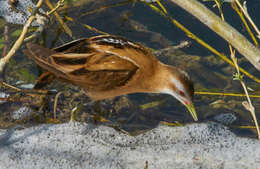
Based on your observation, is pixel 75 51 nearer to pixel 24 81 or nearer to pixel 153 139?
pixel 24 81

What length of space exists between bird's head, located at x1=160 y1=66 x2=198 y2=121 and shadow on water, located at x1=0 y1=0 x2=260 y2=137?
0.20 meters

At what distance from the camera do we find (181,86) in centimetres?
284

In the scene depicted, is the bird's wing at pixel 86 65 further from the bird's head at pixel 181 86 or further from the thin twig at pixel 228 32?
the thin twig at pixel 228 32

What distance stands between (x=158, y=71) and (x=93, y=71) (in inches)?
27.2

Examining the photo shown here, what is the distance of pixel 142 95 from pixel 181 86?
72cm

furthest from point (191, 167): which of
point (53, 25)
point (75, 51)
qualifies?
point (53, 25)

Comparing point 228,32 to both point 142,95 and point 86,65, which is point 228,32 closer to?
point 86,65

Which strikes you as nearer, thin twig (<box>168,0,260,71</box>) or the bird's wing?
thin twig (<box>168,0,260,71</box>)

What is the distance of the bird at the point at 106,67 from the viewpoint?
2547 millimetres

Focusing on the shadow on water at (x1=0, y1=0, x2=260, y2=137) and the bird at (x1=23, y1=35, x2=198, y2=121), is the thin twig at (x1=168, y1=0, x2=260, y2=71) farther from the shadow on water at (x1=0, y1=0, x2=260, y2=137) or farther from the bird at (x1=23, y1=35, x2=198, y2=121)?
the shadow on water at (x1=0, y1=0, x2=260, y2=137)

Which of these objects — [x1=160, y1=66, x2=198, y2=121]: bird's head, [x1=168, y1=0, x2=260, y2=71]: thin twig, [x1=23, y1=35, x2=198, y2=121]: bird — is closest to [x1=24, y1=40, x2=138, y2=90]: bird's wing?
[x1=23, y1=35, x2=198, y2=121]: bird

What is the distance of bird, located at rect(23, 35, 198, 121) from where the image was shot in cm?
255

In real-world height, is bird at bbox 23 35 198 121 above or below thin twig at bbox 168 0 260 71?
below

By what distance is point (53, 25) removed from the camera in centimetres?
380
